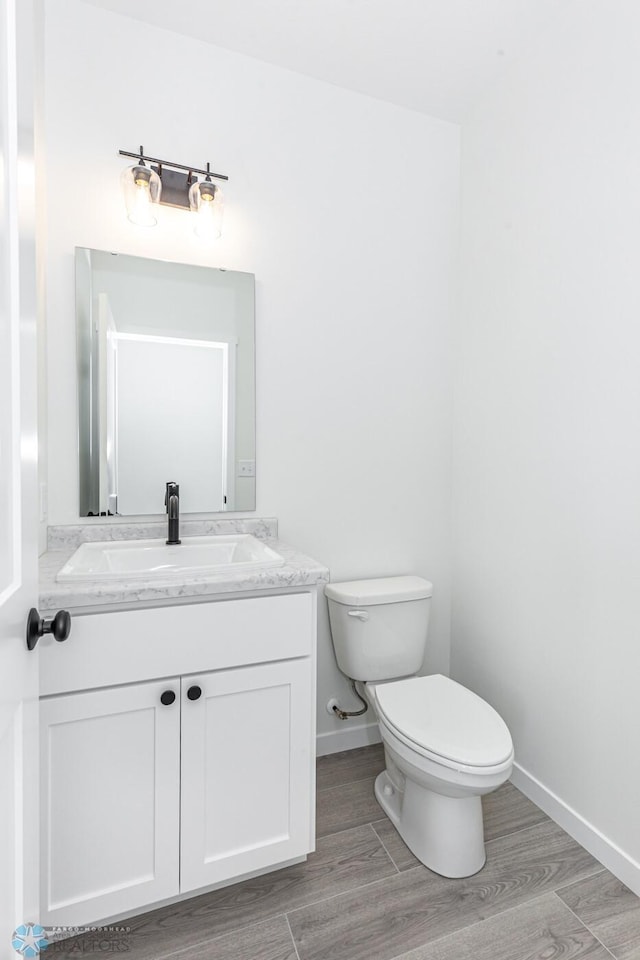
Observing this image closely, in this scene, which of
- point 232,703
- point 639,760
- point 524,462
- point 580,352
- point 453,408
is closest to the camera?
point 232,703

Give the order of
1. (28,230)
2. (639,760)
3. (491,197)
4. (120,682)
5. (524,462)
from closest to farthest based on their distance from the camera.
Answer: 1. (28,230)
2. (120,682)
3. (639,760)
4. (524,462)
5. (491,197)

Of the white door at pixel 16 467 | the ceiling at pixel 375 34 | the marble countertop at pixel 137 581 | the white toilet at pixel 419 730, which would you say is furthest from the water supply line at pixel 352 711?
the ceiling at pixel 375 34

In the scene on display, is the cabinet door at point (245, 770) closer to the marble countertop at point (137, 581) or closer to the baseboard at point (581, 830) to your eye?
the marble countertop at point (137, 581)

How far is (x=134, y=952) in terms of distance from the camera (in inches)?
49.2

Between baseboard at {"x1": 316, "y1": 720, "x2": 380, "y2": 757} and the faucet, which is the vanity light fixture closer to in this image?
the faucet

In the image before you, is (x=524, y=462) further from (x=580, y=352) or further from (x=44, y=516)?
(x=44, y=516)

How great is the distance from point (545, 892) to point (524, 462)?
4.20 feet

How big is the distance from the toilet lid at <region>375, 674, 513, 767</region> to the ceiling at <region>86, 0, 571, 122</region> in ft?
7.15

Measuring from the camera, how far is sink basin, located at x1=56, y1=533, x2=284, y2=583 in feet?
4.72

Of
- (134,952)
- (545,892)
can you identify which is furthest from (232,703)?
(545,892)

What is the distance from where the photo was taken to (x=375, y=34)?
5.69ft

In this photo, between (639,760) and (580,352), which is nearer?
(639,760)

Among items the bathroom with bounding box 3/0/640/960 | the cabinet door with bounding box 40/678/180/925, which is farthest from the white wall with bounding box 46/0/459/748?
the cabinet door with bounding box 40/678/180/925

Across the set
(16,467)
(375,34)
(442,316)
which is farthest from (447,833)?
(375,34)
